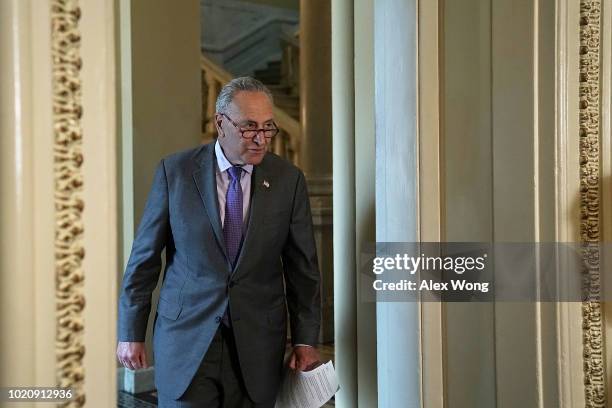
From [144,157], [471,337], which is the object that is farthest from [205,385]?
[144,157]

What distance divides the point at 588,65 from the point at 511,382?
1.33 meters

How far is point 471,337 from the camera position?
3.12 metres

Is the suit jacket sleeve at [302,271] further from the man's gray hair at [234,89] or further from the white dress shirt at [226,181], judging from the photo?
the man's gray hair at [234,89]

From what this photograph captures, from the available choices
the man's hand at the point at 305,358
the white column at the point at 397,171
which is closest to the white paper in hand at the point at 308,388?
the man's hand at the point at 305,358

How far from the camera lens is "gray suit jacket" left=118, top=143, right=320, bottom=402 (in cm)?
278

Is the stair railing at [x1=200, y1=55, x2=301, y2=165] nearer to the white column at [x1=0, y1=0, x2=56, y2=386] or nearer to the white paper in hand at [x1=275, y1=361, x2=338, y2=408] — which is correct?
the white paper in hand at [x1=275, y1=361, x2=338, y2=408]

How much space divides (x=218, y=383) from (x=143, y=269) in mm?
496

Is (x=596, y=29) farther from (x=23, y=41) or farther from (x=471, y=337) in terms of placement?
(x=23, y=41)

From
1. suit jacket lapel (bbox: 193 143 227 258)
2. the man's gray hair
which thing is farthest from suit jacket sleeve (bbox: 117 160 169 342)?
the man's gray hair

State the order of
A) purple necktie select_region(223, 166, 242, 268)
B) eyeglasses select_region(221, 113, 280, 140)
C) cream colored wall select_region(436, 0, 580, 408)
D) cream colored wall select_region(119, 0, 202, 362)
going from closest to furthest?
eyeglasses select_region(221, 113, 280, 140), purple necktie select_region(223, 166, 242, 268), cream colored wall select_region(436, 0, 580, 408), cream colored wall select_region(119, 0, 202, 362)

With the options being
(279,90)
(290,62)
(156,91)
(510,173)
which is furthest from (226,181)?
(290,62)

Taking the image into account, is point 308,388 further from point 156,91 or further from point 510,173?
point 156,91

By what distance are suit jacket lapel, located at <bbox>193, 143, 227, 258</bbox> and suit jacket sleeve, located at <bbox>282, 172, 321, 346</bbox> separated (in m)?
0.29

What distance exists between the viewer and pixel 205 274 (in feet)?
9.12
